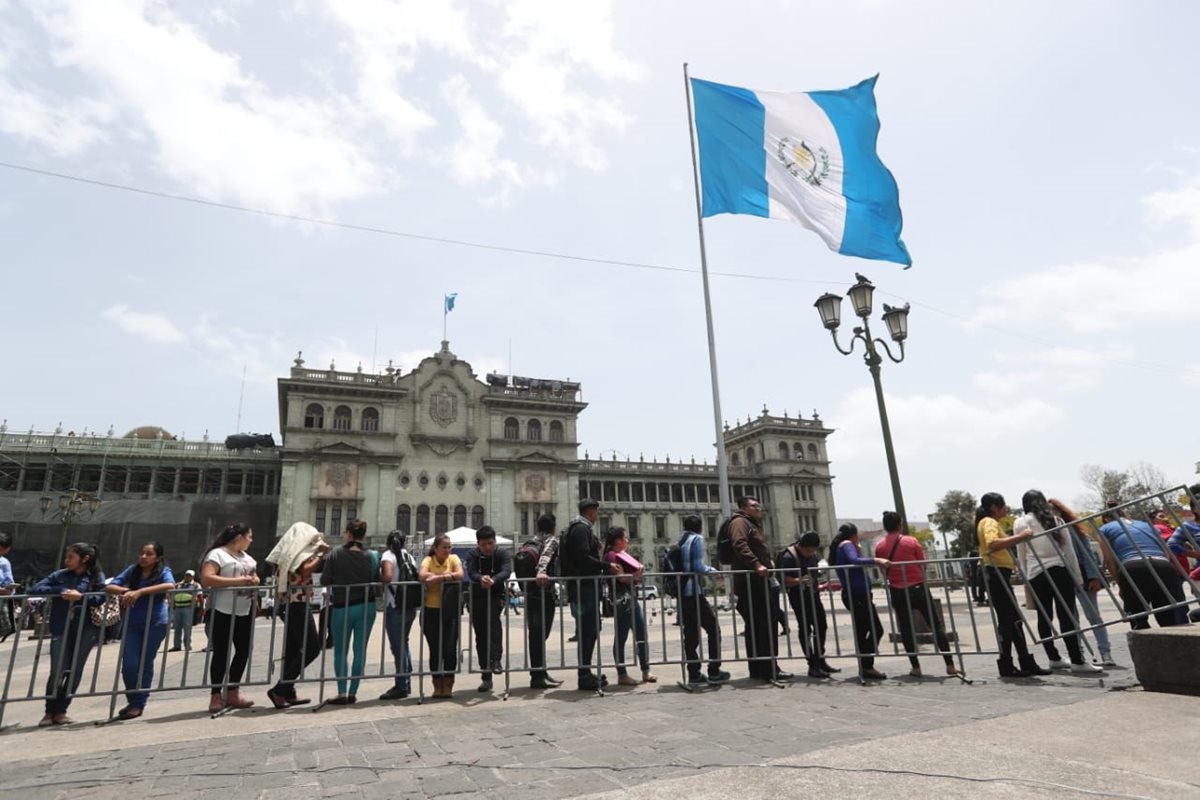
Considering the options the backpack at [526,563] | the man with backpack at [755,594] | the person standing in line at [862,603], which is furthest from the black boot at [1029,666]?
the backpack at [526,563]

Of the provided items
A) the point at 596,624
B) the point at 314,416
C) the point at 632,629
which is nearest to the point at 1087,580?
the point at 632,629

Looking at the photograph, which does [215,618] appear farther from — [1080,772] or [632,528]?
[632,528]

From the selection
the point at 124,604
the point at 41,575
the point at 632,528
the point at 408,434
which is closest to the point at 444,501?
the point at 408,434

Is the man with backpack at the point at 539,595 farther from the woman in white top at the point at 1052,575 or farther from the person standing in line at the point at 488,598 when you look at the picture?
the woman in white top at the point at 1052,575

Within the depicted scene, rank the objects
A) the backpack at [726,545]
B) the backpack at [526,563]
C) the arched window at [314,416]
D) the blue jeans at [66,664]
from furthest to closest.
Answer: the arched window at [314,416] < the backpack at [526,563] < the backpack at [726,545] < the blue jeans at [66,664]

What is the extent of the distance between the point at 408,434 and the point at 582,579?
141ft

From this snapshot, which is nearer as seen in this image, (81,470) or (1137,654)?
(1137,654)

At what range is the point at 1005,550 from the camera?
636 centimetres

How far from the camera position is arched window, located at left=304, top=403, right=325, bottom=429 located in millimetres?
45312

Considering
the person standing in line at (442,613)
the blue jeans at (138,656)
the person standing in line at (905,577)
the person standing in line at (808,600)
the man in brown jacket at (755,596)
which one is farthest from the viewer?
the person standing in line at (905,577)

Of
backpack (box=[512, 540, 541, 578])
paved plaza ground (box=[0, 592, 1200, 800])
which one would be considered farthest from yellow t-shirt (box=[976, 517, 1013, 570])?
backpack (box=[512, 540, 541, 578])

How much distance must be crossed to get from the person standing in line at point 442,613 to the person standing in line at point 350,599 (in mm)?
502

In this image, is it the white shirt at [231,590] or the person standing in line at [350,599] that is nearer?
the white shirt at [231,590]

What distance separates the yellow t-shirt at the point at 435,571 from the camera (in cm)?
642
